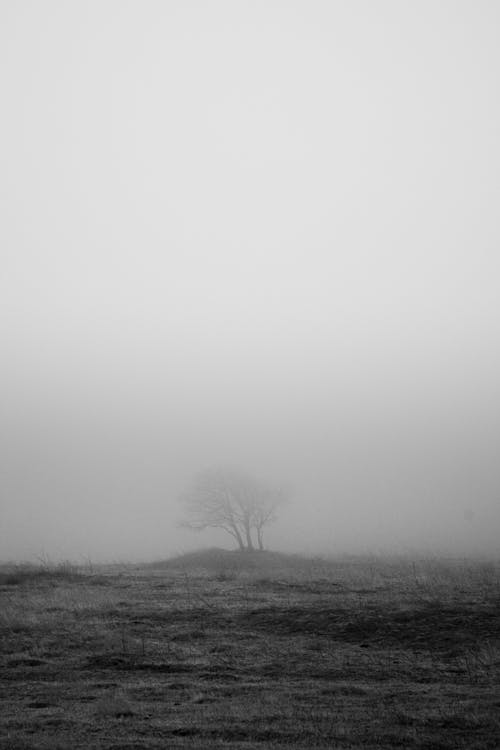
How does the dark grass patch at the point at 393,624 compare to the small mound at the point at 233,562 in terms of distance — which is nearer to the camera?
the dark grass patch at the point at 393,624

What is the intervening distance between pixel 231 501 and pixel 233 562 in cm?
1853

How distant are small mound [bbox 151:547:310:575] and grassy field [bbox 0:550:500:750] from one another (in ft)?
49.6

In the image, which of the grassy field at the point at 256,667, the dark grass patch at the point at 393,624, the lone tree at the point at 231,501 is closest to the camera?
the grassy field at the point at 256,667

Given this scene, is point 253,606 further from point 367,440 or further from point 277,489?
point 367,440

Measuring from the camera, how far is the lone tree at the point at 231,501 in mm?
64500

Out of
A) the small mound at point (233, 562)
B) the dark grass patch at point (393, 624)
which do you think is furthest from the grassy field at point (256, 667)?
the small mound at point (233, 562)

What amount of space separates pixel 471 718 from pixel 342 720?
2.19m

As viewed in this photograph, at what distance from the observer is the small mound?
43.5 metres

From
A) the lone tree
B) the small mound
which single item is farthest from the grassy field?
the lone tree

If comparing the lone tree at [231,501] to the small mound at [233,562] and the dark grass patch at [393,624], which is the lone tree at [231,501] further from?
the dark grass patch at [393,624]

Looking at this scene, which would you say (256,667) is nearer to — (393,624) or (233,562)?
(393,624)

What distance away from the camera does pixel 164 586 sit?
1210 inches

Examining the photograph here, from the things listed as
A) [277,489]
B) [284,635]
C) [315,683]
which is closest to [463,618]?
[284,635]

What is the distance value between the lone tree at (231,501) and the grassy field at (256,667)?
35906 millimetres
